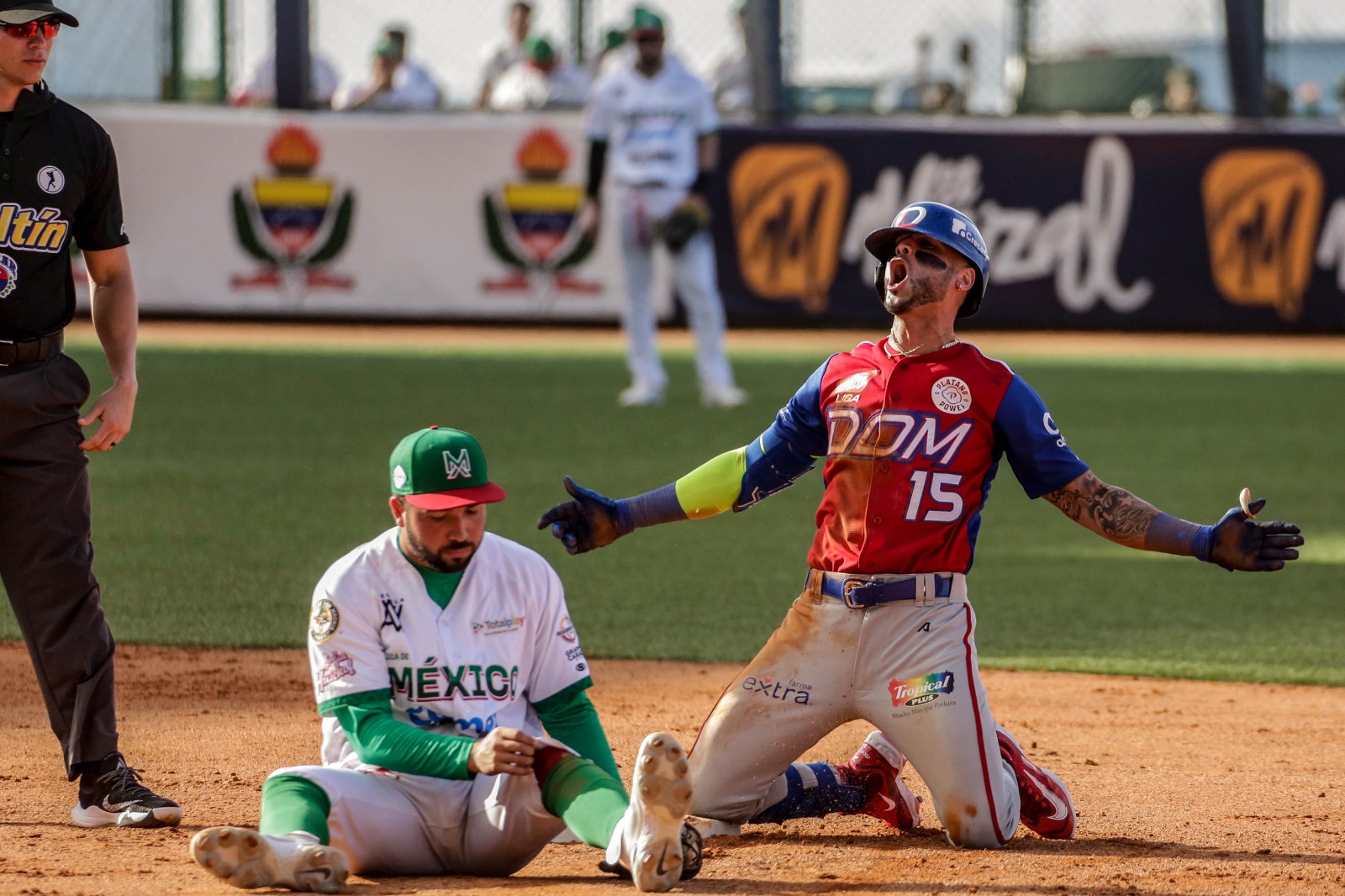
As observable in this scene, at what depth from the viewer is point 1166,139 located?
63.1ft

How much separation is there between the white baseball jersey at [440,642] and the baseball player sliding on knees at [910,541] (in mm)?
393

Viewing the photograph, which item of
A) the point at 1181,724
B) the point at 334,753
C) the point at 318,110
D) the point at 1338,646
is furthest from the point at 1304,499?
the point at 318,110

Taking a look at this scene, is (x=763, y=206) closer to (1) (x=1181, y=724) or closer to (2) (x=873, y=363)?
(1) (x=1181, y=724)

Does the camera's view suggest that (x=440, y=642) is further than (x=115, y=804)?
No

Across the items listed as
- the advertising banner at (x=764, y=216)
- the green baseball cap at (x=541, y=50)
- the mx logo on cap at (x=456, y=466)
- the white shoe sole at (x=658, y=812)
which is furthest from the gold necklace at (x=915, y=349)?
the green baseball cap at (x=541, y=50)

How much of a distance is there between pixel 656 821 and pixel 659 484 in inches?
258

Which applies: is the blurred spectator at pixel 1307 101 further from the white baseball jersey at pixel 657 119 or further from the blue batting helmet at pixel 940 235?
the blue batting helmet at pixel 940 235

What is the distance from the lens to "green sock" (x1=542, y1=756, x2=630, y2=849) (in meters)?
4.25

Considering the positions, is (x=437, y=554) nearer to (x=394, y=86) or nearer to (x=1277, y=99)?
(x=394, y=86)

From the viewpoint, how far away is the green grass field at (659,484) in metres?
8.04

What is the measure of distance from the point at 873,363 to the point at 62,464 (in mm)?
2166

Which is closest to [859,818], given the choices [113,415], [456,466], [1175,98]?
[456,466]

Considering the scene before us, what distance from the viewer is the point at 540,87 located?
19.5 metres

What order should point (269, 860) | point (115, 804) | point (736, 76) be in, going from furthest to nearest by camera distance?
1. point (736, 76)
2. point (115, 804)
3. point (269, 860)
